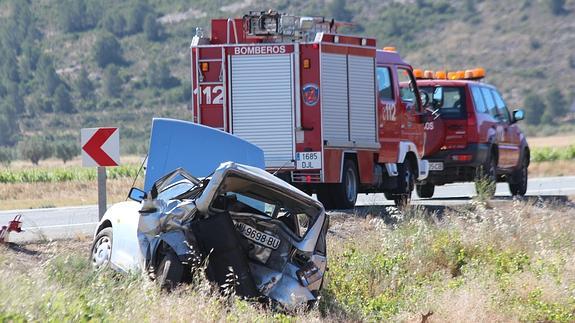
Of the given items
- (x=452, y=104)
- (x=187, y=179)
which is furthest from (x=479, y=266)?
(x=452, y=104)

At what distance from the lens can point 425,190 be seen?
2544cm

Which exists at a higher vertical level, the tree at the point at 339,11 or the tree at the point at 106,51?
the tree at the point at 339,11

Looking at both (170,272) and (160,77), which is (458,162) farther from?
(160,77)

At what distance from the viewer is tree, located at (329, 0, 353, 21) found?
396 feet

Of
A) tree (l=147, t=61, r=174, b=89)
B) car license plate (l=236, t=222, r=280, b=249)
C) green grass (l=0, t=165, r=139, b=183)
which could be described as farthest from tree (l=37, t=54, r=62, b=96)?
car license plate (l=236, t=222, r=280, b=249)

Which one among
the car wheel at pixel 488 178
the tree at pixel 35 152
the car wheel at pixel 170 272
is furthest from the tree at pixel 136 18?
the car wheel at pixel 170 272

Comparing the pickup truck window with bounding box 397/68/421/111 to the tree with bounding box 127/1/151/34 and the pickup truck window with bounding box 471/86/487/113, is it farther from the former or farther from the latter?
the tree with bounding box 127/1/151/34

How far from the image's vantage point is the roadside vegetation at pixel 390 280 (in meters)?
9.12

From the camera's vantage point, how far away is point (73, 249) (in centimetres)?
1424

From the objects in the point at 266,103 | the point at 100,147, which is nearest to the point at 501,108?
the point at 266,103

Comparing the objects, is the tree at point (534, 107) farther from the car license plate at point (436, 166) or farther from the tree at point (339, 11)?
the car license plate at point (436, 166)

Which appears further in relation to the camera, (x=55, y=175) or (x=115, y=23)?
(x=115, y=23)

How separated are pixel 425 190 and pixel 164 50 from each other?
96.6m

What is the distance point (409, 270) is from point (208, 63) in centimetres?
621
